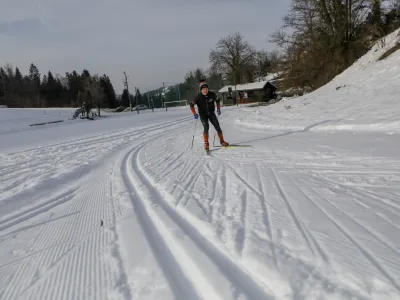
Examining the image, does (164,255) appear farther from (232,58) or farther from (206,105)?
(232,58)

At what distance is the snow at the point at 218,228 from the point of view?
221 cm

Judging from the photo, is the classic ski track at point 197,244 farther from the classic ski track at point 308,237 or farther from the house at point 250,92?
the house at point 250,92

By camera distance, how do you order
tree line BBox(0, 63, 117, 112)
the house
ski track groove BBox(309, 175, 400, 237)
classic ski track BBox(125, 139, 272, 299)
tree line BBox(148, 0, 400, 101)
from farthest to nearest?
tree line BBox(0, 63, 117, 112) → the house → tree line BBox(148, 0, 400, 101) → ski track groove BBox(309, 175, 400, 237) → classic ski track BBox(125, 139, 272, 299)

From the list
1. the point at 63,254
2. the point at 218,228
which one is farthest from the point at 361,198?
the point at 63,254

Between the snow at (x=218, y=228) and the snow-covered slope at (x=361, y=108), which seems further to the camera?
the snow-covered slope at (x=361, y=108)

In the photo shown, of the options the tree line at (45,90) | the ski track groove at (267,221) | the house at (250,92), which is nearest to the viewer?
the ski track groove at (267,221)

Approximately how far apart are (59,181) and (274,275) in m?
6.10

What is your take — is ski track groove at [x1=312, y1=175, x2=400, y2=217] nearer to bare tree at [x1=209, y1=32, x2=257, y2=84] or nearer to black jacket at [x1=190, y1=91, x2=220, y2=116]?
black jacket at [x1=190, y1=91, x2=220, y2=116]

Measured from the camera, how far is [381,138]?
661 cm

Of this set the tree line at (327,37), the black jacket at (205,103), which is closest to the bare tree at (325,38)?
the tree line at (327,37)

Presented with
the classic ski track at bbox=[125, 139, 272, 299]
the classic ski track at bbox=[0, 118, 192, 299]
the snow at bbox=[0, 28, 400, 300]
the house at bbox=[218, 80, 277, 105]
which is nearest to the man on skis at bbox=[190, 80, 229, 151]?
the snow at bbox=[0, 28, 400, 300]

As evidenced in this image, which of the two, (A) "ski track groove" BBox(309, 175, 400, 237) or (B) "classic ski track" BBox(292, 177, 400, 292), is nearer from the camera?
(B) "classic ski track" BBox(292, 177, 400, 292)

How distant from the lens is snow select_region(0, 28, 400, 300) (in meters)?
2.21

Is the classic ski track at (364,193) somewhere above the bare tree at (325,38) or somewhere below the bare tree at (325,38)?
below
